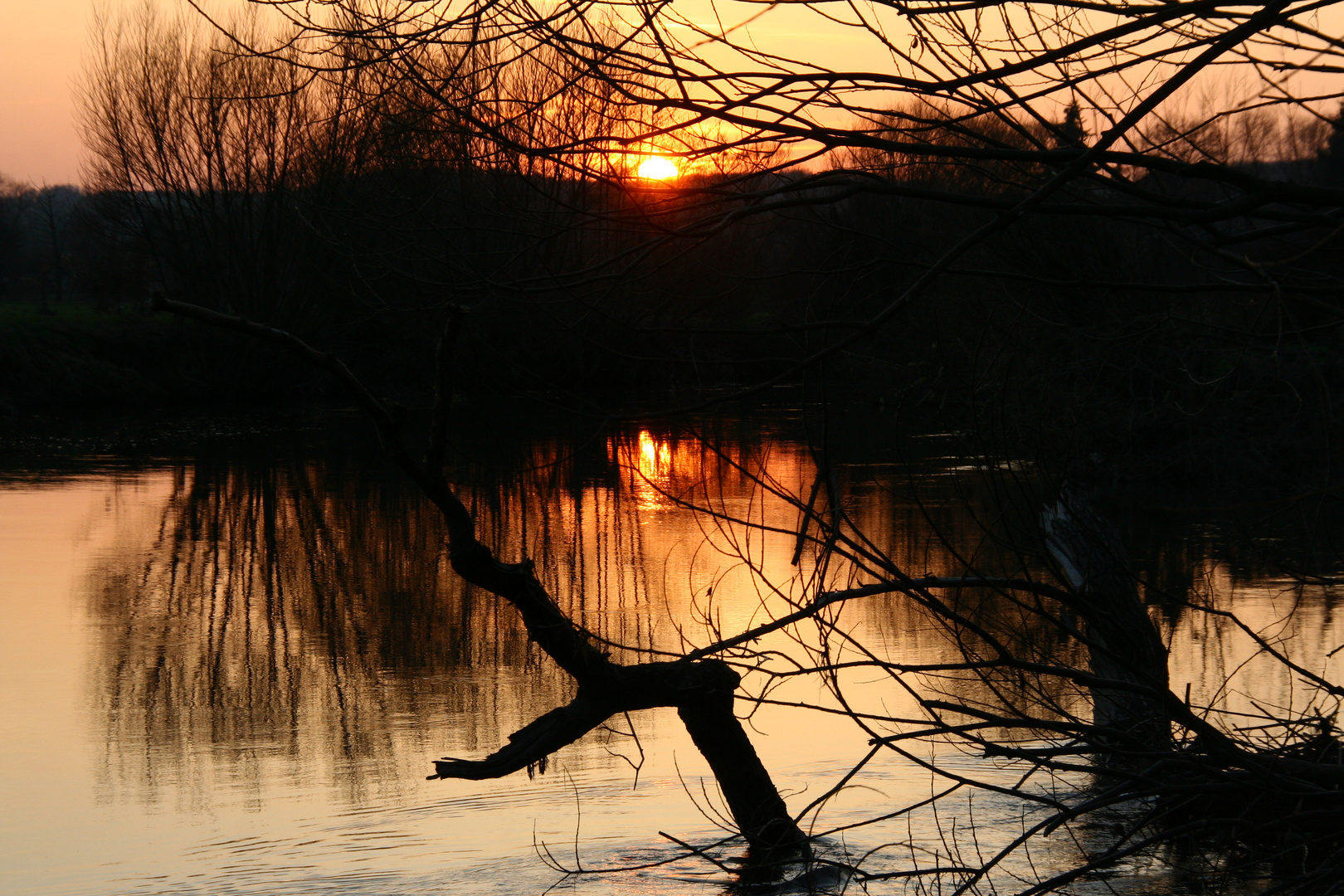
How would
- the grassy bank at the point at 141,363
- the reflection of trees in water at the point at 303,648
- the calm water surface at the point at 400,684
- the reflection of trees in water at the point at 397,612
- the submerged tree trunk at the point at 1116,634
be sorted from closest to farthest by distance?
the submerged tree trunk at the point at 1116,634 → the calm water surface at the point at 400,684 → the reflection of trees in water at the point at 397,612 → the reflection of trees in water at the point at 303,648 → the grassy bank at the point at 141,363

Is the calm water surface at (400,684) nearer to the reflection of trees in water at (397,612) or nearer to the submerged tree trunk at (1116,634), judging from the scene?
the reflection of trees in water at (397,612)

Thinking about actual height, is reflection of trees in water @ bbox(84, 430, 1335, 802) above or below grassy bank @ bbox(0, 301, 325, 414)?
below

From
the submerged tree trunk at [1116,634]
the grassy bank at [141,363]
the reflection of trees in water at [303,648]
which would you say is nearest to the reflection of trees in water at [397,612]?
the reflection of trees in water at [303,648]

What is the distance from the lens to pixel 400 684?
7.46m

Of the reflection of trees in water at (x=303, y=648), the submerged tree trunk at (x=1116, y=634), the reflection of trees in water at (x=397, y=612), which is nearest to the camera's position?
the submerged tree trunk at (x=1116, y=634)

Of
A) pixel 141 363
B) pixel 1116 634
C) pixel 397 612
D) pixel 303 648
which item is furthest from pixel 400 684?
pixel 141 363

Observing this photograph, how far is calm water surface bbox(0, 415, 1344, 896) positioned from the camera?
16.5 ft

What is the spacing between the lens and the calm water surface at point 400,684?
5016 millimetres

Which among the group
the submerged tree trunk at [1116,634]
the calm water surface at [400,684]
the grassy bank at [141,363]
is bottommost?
the calm water surface at [400,684]

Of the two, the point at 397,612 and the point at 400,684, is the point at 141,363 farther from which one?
the point at 400,684

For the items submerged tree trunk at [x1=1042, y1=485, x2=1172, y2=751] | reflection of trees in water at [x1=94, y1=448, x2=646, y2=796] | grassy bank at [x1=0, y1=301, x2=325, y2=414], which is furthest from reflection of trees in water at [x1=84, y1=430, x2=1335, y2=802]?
grassy bank at [x1=0, y1=301, x2=325, y2=414]

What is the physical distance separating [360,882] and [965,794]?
257 cm

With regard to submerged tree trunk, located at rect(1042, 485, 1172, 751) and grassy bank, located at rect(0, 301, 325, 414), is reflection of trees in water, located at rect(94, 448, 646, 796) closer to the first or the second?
submerged tree trunk, located at rect(1042, 485, 1172, 751)

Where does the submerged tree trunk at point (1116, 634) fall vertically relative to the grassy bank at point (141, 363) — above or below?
below
